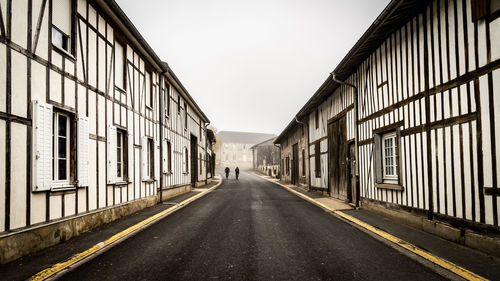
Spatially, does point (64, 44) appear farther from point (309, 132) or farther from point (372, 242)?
point (309, 132)

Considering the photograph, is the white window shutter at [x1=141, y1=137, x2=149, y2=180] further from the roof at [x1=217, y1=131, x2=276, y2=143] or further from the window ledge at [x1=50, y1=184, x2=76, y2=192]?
the roof at [x1=217, y1=131, x2=276, y2=143]

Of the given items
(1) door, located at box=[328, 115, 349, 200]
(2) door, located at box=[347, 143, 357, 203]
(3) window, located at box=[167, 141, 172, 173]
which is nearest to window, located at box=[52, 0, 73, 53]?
(3) window, located at box=[167, 141, 172, 173]

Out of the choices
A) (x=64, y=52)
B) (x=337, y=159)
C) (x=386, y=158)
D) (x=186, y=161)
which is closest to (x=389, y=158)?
(x=386, y=158)

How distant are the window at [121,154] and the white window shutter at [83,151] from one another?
1855mm

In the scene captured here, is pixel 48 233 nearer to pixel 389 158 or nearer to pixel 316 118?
pixel 389 158

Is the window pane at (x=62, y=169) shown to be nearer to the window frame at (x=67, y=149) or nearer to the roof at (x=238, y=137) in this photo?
the window frame at (x=67, y=149)

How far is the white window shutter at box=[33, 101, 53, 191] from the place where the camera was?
172 inches

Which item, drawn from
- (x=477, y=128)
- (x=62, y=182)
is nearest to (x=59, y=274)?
(x=62, y=182)

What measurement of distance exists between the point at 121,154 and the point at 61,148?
8.65 ft

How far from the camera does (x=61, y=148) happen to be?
537 cm

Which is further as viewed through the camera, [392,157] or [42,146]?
[392,157]

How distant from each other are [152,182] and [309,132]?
9.85 metres

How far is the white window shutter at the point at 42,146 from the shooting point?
4.38 meters

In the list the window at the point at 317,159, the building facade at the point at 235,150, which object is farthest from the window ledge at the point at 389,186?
the building facade at the point at 235,150
